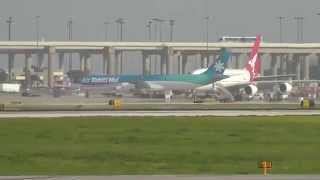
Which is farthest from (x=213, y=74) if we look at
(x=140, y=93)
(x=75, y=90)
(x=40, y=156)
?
(x=40, y=156)

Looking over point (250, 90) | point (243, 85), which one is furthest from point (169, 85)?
point (250, 90)

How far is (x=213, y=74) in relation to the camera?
165 metres

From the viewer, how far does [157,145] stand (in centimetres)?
4731

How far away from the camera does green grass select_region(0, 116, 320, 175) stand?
121ft

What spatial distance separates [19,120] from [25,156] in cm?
2421

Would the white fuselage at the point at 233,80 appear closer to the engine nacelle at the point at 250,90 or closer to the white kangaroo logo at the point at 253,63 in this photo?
the white kangaroo logo at the point at 253,63

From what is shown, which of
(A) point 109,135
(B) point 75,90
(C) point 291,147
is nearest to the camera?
(C) point 291,147

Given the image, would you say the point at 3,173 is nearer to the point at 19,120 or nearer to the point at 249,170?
the point at 249,170

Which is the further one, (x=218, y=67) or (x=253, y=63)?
Result: (x=253, y=63)

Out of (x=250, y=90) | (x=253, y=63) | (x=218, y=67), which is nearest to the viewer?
(x=250, y=90)

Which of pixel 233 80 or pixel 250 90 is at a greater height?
pixel 233 80

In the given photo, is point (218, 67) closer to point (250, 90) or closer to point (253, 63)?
point (253, 63)
